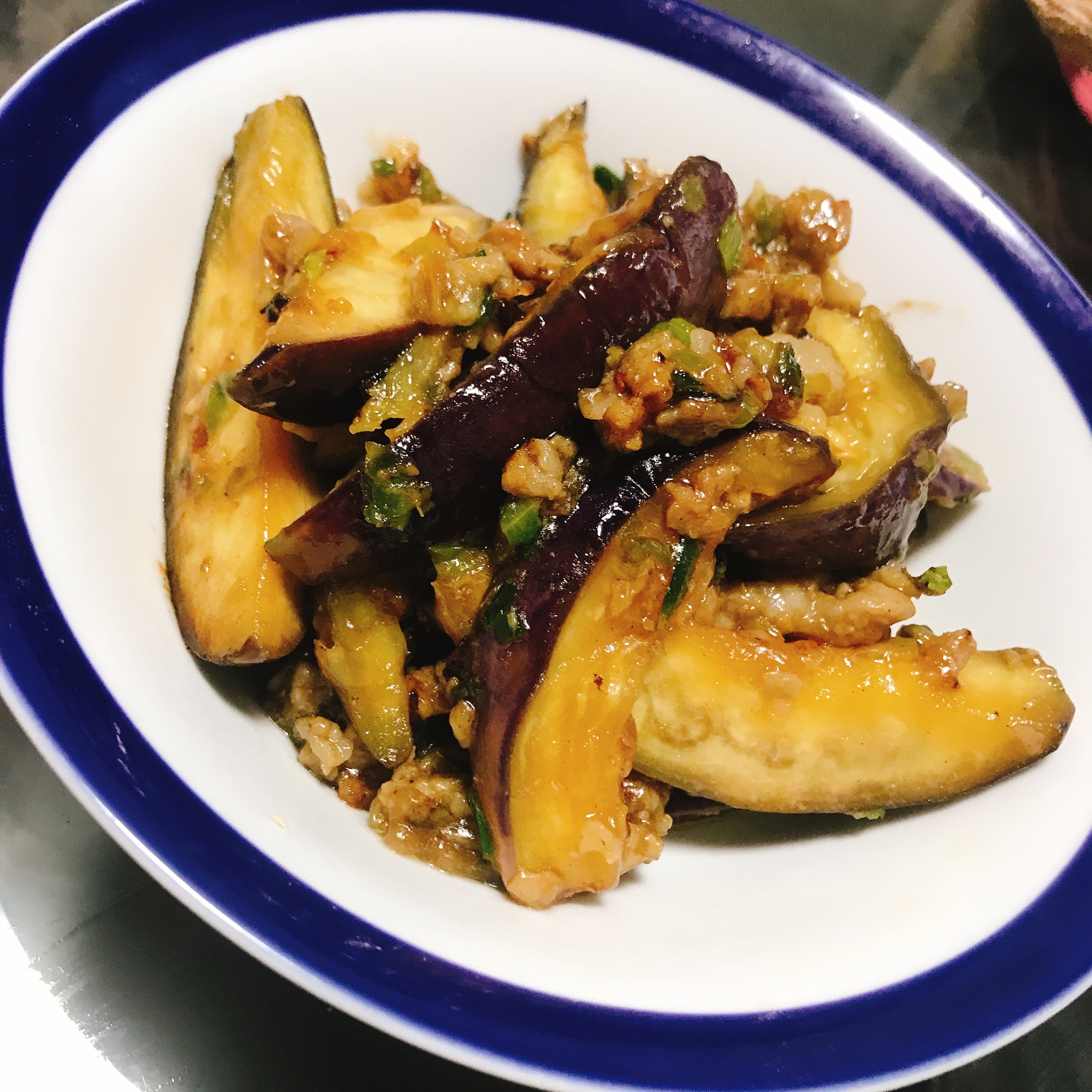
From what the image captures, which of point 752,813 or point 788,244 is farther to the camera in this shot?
point 788,244

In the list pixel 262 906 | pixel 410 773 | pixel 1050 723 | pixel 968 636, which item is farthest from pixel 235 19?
pixel 1050 723

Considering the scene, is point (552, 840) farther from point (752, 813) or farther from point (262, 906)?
point (752, 813)

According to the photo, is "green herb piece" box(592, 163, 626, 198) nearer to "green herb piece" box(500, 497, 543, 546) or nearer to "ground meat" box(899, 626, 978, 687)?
"green herb piece" box(500, 497, 543, 546)

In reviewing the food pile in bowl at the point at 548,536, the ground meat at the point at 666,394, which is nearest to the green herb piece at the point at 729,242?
the food pile in bowl at the point at 548,536

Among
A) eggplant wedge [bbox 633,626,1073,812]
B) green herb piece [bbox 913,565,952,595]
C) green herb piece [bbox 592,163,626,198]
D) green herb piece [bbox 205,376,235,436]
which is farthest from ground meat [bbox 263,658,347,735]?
green herb piece [bbox 592,163,626,198]

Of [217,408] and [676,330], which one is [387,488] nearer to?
[217,408]

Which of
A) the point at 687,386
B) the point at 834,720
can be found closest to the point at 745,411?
the point at 687,386
